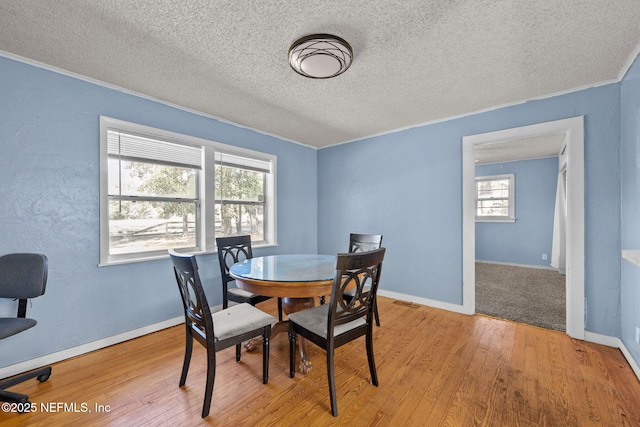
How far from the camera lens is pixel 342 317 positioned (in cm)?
172

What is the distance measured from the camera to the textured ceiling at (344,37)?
61.5 inches

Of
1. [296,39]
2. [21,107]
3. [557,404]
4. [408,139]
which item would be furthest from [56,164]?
[557,404]

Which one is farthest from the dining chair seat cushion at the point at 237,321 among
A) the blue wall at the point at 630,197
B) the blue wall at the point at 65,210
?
the blue wall at the point at 630,197

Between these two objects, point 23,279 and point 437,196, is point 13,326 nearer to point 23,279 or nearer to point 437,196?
point 23,279

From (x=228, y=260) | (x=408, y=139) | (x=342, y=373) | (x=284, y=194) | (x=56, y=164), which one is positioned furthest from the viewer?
(x=284, y=194)

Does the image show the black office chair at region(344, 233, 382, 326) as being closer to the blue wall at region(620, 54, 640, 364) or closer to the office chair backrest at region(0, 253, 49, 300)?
the blue wall at region(620, 54, 640, 364)

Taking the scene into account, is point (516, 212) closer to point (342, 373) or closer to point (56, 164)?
point (342, 373)

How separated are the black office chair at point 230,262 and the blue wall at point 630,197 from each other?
9.81 ft

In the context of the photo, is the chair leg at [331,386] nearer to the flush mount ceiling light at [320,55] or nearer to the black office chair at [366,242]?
the black office chair at [366,242]

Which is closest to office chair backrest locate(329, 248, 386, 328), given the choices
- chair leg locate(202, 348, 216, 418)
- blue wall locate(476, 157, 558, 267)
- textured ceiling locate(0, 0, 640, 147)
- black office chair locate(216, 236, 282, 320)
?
chair leg locate(202, 348, 216, 418)

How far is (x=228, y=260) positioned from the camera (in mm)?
3244

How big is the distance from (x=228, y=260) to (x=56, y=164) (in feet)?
5.90

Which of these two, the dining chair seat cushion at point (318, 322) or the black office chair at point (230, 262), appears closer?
the dining chair seat cushion at point (318, 322)

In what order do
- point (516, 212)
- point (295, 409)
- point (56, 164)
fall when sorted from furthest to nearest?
point (516, 212) → point (56, 164) → point (295, 409)
